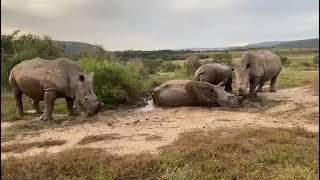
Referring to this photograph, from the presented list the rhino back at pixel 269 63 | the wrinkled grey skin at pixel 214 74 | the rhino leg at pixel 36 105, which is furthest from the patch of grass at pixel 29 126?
the rhino back at pixel 269 63

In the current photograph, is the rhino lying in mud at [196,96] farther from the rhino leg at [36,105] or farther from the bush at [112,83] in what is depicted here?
the rhino leg at [36,105]

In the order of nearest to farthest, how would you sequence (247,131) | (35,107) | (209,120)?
(247,131) → (209,120) → (35,107)

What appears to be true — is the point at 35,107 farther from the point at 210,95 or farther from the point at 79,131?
the point at 210,95

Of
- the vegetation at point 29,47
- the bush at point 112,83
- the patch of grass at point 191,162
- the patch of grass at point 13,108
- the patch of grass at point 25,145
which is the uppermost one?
the vegetation at point 29,47

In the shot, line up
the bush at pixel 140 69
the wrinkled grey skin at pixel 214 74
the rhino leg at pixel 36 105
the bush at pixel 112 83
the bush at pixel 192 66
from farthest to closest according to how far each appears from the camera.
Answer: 1. the bush at pixel 192 66
2. the bush at pixel 140 69
3. the wrinkled grey skin at pixel 214 74
4. the bush at pixel 112 83
5. the rhino leg at pixel 36 105

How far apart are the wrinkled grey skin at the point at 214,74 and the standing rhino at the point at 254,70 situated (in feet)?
5.13

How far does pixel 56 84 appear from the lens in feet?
55.0

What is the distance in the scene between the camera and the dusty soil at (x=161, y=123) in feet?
40.5

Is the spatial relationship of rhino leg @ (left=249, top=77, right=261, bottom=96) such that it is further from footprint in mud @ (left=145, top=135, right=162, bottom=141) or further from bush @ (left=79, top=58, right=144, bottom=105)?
footprint in mud @ (left=145, top=135, right=162, bottom=141)

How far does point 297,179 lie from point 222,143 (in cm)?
334

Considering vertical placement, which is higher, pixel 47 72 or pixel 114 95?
pixel 47 72

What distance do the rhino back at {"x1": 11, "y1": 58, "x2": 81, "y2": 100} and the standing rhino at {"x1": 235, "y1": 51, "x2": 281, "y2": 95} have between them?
7359mm

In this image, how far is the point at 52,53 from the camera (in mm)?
33156

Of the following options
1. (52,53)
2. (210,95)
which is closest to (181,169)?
(210,95)
